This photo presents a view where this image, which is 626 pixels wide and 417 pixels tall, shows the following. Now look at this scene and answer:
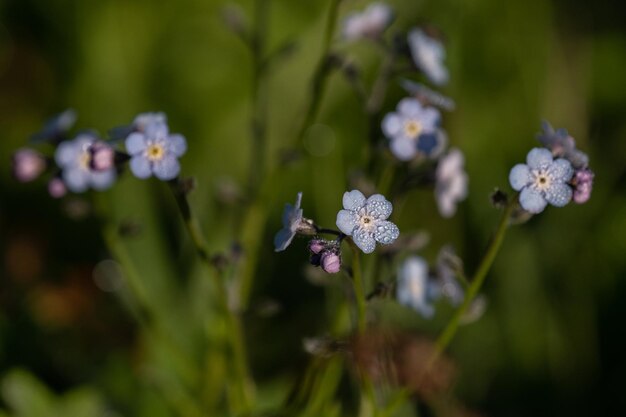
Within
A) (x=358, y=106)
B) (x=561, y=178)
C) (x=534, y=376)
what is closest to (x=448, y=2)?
(x=358, y=106)

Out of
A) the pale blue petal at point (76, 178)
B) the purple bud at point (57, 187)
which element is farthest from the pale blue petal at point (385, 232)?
the purple bud at point (57, 187)

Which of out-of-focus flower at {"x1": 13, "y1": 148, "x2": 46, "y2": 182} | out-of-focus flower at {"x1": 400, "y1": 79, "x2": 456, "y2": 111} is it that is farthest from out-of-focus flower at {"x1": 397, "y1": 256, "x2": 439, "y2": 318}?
out-of-focus flower at {"x1": 13, "y1": 148, "x2": 46, "y2": 182}

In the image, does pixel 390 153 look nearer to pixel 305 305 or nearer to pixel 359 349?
pixel 359 349

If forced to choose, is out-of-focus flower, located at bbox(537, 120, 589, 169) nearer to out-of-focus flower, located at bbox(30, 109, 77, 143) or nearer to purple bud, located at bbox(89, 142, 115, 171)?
purple bud, located at bbox(89, 142, 115, 171)

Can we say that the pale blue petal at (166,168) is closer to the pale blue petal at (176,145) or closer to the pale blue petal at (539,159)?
the pale blue petal at (176,145)

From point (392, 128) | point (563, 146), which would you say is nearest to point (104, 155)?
point (392, 128)
